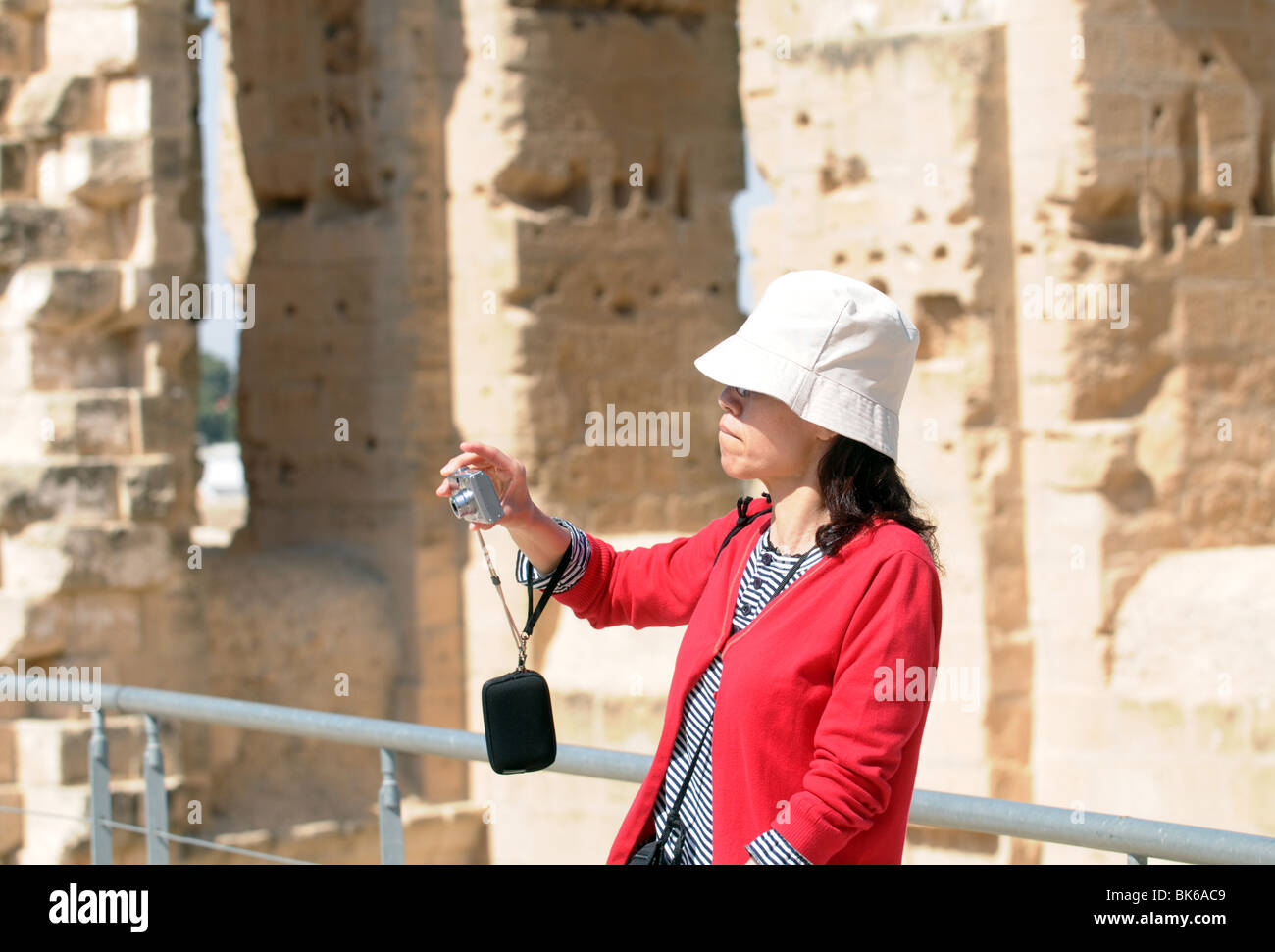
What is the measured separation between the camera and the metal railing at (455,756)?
3115mm

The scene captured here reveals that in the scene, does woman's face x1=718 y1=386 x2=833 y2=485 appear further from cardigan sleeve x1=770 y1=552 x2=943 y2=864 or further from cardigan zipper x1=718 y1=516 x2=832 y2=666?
cardigan sleeve x1=770 y1=552 x2=943 y2=864

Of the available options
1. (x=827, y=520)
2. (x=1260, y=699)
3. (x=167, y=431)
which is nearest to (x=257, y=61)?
(x=167, y=431)

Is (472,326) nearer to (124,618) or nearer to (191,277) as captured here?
(191,277)

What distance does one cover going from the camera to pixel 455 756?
4.12 m

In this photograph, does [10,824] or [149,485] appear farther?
[149,485]

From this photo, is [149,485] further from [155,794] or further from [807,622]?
[807,622]

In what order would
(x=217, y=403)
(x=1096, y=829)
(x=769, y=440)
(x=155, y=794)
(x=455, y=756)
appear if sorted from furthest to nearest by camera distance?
(x=217, y=403), (x=155, y=794), (x=455, y=756), (x=1096, y=829), (x=769, y=440)

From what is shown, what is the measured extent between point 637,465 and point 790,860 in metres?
7.62

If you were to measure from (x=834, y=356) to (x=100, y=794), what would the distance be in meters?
3.05

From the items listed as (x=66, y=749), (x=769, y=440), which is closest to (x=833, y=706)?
(x=769, y=440)

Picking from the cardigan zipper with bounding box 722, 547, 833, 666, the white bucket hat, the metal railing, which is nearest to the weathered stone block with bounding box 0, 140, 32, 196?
the metal railing
